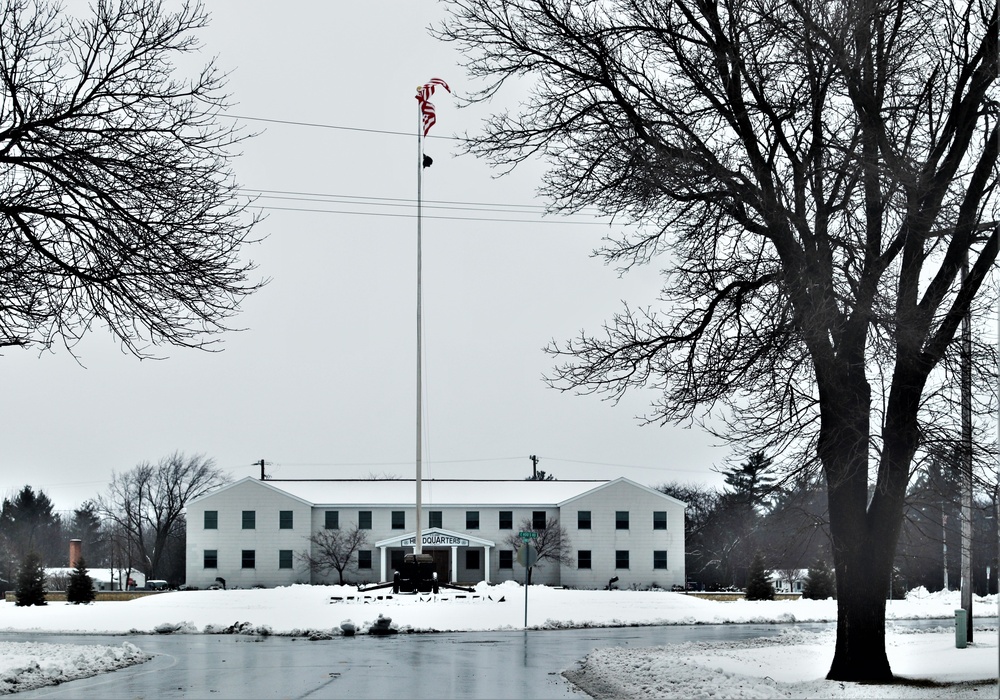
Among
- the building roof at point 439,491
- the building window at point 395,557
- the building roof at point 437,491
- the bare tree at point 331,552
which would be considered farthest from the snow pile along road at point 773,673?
the building roof at point 439,491

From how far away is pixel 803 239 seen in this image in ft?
49.3

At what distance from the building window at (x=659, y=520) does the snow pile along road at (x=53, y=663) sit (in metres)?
48.6

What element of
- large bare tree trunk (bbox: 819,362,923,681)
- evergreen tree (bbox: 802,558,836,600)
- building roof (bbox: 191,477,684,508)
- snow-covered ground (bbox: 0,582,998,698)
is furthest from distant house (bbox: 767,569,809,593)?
large bare tree trunk (bbox: 819,362,923,681)

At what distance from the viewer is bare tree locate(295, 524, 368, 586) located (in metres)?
67.6

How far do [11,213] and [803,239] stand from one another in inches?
409

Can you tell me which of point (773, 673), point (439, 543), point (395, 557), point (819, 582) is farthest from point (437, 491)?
point (773, 673)

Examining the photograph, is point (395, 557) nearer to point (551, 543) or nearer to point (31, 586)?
point (551, 543)

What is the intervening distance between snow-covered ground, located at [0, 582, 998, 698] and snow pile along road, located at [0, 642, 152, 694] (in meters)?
0.04

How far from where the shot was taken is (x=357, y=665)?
20.4 metres

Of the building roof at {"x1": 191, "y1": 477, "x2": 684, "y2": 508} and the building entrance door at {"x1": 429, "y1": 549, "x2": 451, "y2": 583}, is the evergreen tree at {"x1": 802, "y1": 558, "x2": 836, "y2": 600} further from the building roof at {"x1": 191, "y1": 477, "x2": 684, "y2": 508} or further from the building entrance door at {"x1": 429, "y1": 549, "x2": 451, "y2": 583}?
the building entrance door at {"x1": 429, "y1": 549, "x2": 451, "y2": 583}

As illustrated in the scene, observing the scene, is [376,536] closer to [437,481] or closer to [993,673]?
[437,481]

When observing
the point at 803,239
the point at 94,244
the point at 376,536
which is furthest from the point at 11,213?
the point at 376,536

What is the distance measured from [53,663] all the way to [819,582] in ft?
134

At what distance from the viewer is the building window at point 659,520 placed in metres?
69.5
